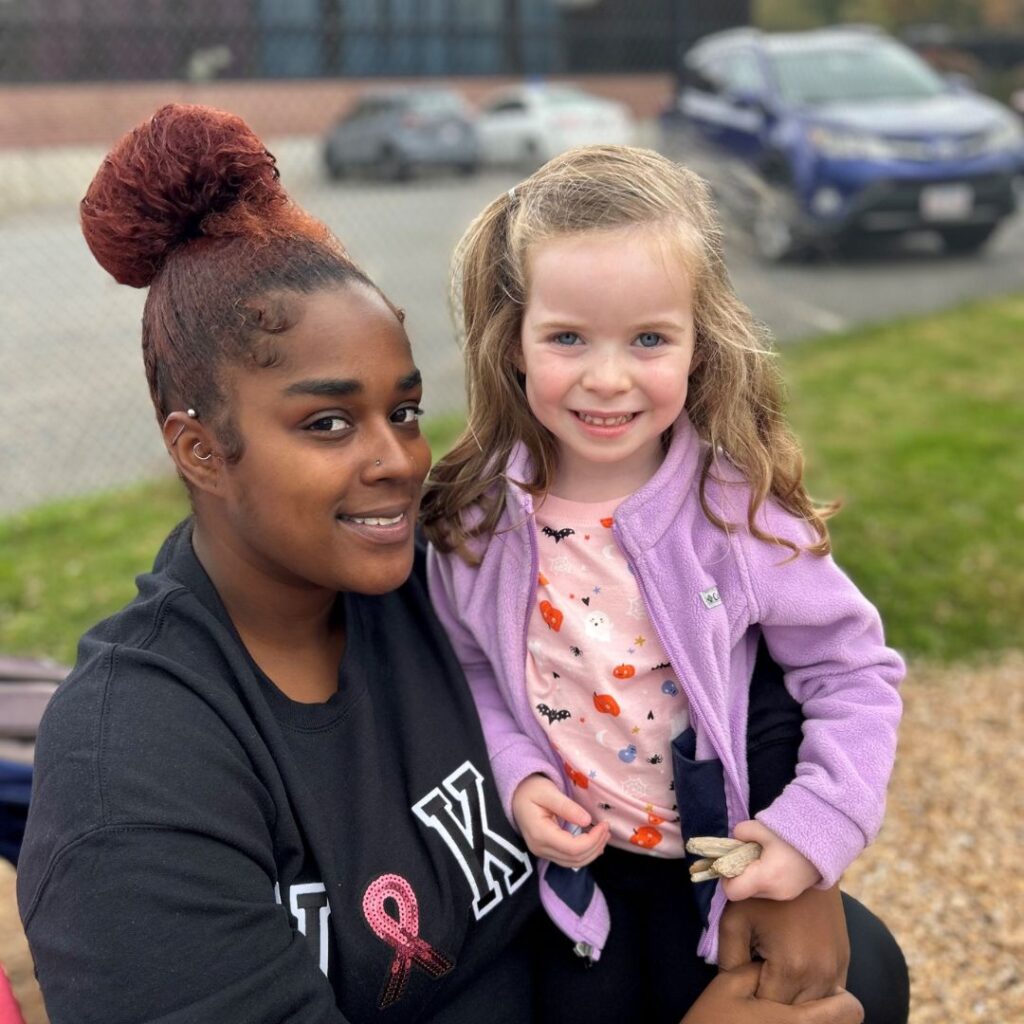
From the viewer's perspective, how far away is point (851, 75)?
354 inches

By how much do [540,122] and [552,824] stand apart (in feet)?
17.8

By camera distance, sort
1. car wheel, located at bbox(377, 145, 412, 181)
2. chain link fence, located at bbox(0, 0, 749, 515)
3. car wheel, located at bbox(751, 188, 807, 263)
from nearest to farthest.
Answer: chain link fence, located at bbox(0, 0, 749, 515) < car wheel, located at bbox(377, 145, 412, 181) < car wheel, located at bbox(751, 188, 807, 263)

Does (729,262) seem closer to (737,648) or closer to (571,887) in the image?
(737,648)

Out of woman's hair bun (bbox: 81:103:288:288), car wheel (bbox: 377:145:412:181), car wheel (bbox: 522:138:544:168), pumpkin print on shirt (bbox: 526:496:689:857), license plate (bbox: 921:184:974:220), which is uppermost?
woman's hair bun (bbox: 81:103:288:288)

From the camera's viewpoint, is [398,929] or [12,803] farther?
[12,803]

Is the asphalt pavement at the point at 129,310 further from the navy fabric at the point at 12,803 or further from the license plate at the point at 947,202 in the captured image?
the navy fabric at the point at 12,803

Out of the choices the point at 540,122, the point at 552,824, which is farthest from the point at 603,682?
the point at 540,122

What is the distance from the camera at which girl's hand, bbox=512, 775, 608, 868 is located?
1850mm

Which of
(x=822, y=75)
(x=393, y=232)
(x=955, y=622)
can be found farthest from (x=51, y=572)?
(x=822, y=75)

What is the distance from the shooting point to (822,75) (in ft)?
29.1

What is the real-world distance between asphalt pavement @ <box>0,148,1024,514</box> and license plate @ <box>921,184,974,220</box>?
61cm

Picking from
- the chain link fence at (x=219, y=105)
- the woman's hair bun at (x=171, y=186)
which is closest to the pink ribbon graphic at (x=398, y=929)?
the woman's hair bun at (x=171, y=186)

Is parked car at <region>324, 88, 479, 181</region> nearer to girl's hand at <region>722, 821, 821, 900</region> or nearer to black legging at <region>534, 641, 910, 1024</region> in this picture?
black legging at <region>534, 641, 910, 1024</region>

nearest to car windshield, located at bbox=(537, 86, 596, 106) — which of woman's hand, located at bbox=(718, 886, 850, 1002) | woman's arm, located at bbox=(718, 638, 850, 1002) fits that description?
woman's arm, located at bbox=(718, 638, 850, 1002)
